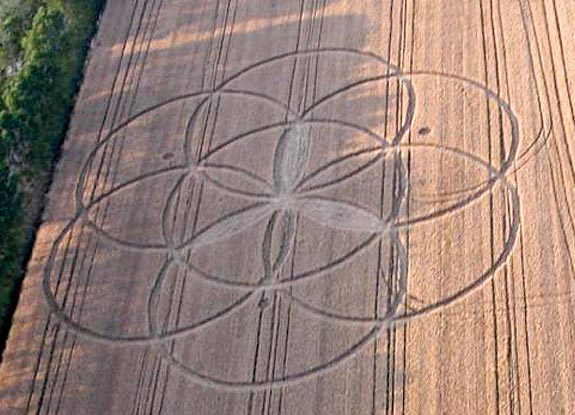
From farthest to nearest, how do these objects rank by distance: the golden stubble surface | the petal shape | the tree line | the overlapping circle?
the tree line, the petal shape, the overlapping circle, the golden stubble surface

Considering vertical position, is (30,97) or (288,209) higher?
(30,97)

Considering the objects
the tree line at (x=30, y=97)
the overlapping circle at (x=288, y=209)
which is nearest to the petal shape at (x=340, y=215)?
the overlapping circle at (x=288, y=209)

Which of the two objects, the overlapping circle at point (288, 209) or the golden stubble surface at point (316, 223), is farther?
the overlapping circle at point (288, 209)

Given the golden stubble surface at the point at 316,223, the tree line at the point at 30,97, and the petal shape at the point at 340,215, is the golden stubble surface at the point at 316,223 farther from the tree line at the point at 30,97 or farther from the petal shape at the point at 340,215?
the tree line at the point at 30,97

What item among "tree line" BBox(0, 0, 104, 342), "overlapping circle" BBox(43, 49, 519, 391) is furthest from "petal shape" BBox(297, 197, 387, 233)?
"tree line" BBox(0, 0, 104, 342)

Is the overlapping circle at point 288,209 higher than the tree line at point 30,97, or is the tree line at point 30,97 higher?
the tree line at point 30,97

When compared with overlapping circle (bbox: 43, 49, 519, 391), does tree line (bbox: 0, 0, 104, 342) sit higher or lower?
higher

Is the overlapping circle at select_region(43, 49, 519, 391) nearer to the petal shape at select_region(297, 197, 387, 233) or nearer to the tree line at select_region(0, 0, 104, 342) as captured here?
the petal shape at select_region(297, 197, 387, 233)

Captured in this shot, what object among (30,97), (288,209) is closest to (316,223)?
(288,209)

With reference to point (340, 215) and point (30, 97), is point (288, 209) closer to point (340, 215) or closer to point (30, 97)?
point (340, 215)
